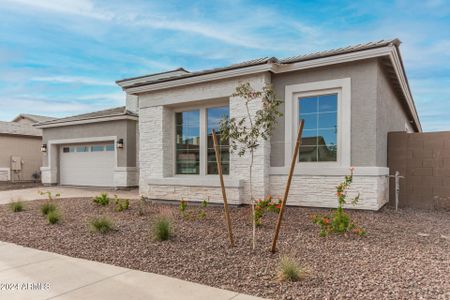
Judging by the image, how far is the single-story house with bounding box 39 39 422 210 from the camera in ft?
24.3

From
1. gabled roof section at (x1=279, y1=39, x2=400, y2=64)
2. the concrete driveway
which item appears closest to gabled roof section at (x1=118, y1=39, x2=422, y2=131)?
gabled roof section at (x1=279, y1=39, x2=400, y2=64)

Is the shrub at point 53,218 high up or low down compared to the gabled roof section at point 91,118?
down

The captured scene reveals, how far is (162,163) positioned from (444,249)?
7.53 metres

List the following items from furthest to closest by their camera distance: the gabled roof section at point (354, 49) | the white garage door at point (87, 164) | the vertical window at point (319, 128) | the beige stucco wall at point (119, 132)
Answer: the white garage door at point (87, 164), the beige stucco wall at point (119, 132), the vertical window at point (319, 128), the gabled roof section at point (354, 49)

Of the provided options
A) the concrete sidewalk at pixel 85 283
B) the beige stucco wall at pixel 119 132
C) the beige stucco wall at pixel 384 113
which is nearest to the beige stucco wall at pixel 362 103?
the beige stucco wall at pixel 384 113

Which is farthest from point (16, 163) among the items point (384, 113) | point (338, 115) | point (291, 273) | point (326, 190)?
point (291, 273)

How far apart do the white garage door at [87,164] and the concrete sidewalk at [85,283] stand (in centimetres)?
1060

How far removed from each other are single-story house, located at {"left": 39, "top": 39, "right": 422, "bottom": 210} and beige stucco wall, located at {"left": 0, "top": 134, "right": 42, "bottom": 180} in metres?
13.6

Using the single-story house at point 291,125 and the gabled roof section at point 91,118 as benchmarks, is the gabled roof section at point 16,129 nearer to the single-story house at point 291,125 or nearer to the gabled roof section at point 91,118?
the gabled roof section at point 91,118

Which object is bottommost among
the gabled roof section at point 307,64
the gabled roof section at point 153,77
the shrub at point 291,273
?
the shrub at point 291,273

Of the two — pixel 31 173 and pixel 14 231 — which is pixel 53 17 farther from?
pixel 31 173

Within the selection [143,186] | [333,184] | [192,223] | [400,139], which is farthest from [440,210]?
[143,186]

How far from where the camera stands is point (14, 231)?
639cm

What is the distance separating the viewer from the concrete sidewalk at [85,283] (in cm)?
338
